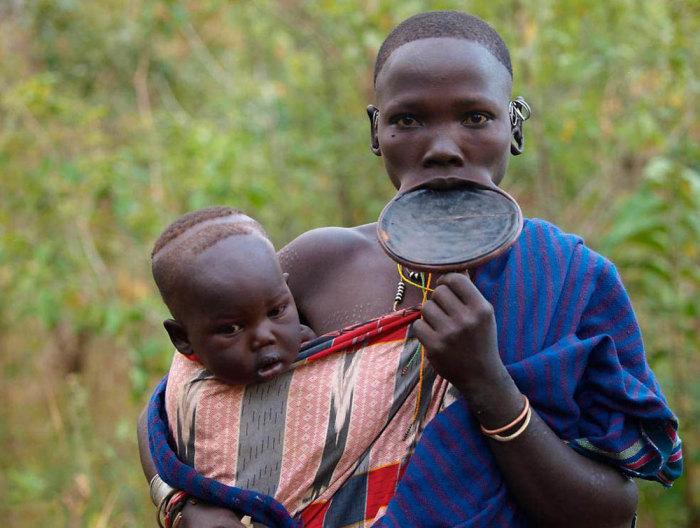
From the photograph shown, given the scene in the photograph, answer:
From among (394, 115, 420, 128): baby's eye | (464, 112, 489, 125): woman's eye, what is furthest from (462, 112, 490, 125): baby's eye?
(394, 115, 420, 128): baby's eye

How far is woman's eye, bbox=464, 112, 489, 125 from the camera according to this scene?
1730mm

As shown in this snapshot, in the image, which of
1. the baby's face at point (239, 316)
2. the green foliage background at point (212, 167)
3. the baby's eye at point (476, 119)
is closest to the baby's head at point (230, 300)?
the baby's face at point (239, 316)

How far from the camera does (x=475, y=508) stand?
1.67 metres

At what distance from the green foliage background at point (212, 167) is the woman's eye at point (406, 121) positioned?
8.98 feet

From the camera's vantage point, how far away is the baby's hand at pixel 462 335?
156 cm

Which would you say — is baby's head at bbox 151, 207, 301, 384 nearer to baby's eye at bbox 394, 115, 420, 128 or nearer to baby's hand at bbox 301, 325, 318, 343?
baby's hand at bbox 301, 325, 318, 343

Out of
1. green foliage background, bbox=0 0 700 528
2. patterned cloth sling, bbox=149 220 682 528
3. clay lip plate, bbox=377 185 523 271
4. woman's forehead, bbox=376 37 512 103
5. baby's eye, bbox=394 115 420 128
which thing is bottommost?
green foliage background, bbox=0 0 700 528

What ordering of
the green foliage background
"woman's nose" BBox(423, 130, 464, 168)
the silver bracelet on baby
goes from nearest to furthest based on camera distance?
"woman's nose" BBox(423, 130, 464, 168) < the silver bracelet on baby < the green foliage background

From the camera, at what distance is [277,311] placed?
1868mm

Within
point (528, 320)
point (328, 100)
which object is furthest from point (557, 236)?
point (328, 100)

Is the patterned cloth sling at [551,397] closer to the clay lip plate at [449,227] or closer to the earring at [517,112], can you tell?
the clay lip plate at [449,227]

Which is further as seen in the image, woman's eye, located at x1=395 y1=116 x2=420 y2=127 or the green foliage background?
the green foliage background

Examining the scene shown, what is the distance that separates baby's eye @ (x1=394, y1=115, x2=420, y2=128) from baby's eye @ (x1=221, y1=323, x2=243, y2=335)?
0.54 meters

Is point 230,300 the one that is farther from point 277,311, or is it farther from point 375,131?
point 375,131
